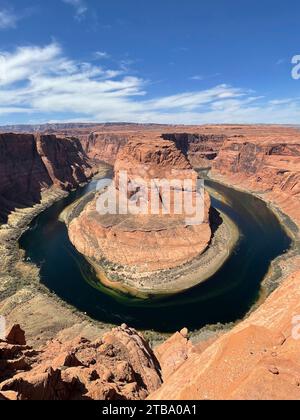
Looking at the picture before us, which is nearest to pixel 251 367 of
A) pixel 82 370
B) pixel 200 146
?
pixel 82 370

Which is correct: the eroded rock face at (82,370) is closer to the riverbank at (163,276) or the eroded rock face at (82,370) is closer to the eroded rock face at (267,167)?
the riverbank at (163,276)

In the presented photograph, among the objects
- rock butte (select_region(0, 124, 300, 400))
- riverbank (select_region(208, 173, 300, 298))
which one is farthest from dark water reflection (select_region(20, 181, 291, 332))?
rock butte (select_region(0, 124, 300, 400))

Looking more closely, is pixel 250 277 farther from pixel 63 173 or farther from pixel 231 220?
pixel 63 173

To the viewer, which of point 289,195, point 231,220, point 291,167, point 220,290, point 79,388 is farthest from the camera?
point 291,167

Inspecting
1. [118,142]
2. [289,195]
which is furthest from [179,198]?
[118,142]

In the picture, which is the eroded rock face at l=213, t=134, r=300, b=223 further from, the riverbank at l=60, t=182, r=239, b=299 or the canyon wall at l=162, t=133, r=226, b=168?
the riverbank at l=60, t=182, r=239, b=299

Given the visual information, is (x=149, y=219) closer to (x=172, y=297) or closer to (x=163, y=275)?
(x=163, y=275)
